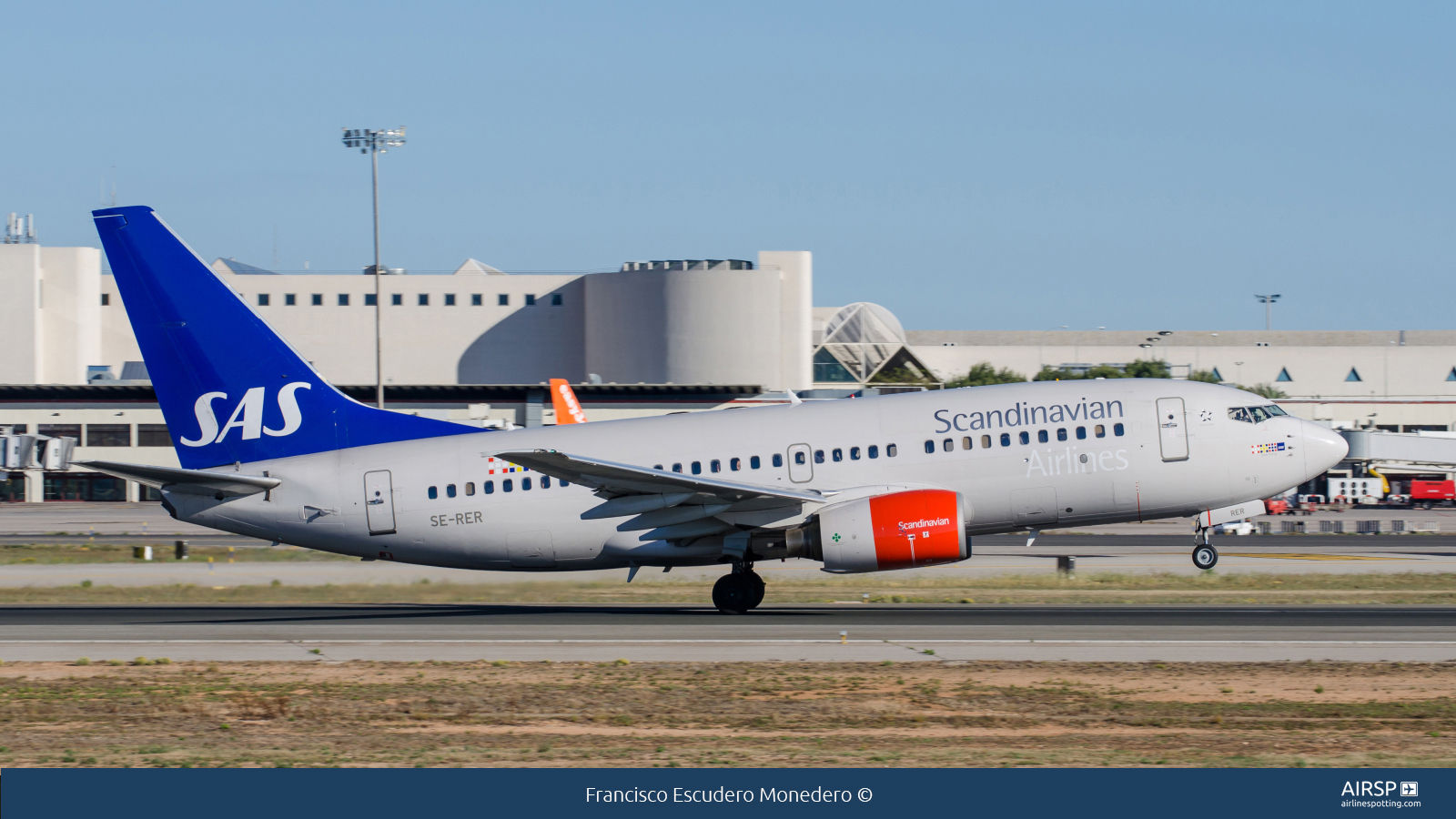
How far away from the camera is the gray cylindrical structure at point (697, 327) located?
118 m

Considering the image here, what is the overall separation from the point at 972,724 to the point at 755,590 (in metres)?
12.0

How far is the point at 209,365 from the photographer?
92.4ft

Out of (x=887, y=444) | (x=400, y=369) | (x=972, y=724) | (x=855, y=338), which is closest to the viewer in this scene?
(x=972, y=724)

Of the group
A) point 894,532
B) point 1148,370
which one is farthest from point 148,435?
point 894,532

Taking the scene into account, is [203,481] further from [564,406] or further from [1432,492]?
[1432,492]

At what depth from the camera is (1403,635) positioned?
2358 centimetres

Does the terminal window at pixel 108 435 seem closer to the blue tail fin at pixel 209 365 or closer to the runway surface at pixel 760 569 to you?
the runway surface at pixel 760 569

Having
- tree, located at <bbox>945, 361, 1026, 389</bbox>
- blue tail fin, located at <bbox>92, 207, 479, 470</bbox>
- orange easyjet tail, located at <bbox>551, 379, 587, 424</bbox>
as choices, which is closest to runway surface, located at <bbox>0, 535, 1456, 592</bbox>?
orange easyjet tail, located at <bbox>551, 379, 587, 424</bbox>

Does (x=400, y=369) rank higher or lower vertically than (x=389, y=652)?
higher

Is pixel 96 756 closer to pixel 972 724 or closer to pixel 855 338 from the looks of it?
pixel 972 724

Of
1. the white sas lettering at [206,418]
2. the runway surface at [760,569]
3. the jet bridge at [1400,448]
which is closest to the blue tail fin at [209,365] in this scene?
the white sas lettering at [206,418]

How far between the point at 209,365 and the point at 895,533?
48.9 ft

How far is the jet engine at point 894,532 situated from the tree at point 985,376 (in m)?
95.6
